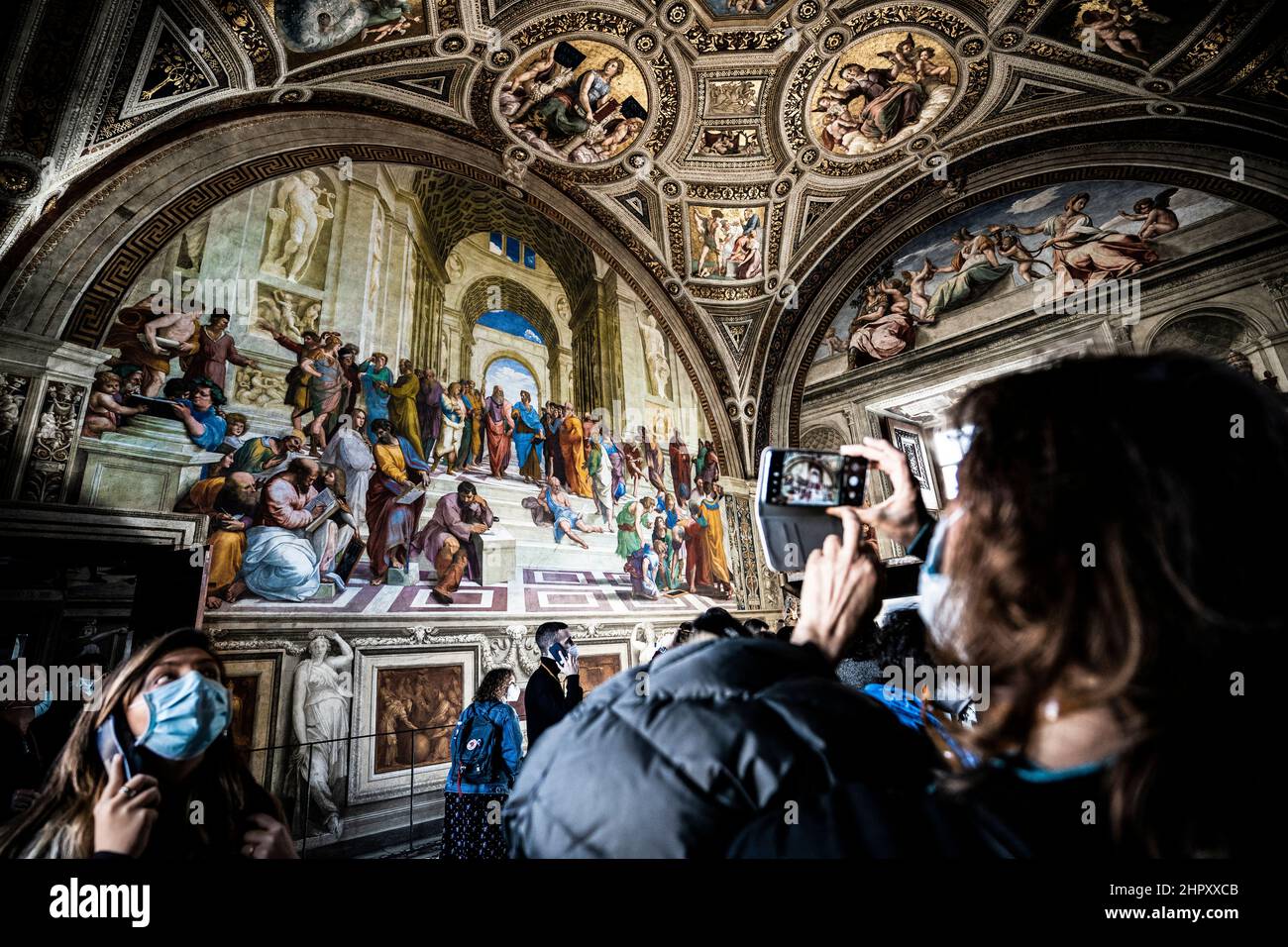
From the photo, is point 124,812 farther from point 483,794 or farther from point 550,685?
point 550,685

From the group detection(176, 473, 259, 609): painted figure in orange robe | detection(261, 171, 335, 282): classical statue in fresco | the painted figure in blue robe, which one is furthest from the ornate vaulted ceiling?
the painted figure in blue robe

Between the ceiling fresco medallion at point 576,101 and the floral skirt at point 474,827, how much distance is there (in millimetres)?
7855

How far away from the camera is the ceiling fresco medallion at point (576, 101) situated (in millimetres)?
7078

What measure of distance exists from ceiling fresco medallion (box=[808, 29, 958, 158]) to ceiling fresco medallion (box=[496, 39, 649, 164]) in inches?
105

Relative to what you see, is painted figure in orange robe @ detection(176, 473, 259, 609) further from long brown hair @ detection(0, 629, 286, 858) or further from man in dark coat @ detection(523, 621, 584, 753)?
long brown hair @ detection(0, 629, 286, 858)

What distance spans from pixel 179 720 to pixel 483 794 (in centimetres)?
267

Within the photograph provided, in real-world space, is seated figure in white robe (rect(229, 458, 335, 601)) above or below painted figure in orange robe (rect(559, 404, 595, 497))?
below

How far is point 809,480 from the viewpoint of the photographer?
1.44 meters

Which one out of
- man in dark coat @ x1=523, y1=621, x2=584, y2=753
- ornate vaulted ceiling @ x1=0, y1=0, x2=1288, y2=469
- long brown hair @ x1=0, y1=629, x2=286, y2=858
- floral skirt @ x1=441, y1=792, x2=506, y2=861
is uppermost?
ornate vaulted ceiling @ x1=0, y1=0, x2=1288, y2=469

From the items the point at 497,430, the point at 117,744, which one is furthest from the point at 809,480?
the point at 497,430

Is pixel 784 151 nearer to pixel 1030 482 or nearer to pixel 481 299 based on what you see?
pixel 481 299

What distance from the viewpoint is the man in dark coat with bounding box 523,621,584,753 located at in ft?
13.8

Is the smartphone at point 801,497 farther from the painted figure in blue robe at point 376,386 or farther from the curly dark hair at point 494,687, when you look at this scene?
the painted figure in blue robe at point 376,386

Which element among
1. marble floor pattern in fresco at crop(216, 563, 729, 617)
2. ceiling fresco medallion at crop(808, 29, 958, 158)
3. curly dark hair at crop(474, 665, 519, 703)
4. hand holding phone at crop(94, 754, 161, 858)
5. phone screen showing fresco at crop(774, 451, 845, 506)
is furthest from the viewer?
ceiling fresco medallion at crop(808, 29, 958, 158)
